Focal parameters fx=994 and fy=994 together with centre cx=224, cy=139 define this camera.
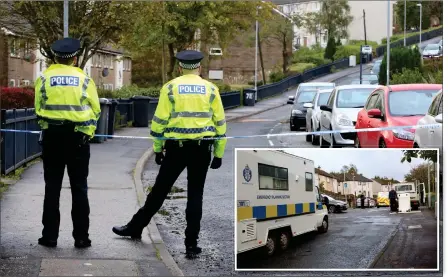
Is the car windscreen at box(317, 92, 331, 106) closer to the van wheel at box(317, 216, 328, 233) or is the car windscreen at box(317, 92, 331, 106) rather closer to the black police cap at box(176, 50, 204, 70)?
Answer: the black police cap at box(176, 50, 204, 70)

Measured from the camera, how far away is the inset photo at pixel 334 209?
771cm

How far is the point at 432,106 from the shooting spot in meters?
11.6

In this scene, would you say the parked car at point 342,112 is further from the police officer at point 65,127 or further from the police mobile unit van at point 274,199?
the police mobile unit van at point 274,199

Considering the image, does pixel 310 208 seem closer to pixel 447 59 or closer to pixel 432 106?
pixel 447 59

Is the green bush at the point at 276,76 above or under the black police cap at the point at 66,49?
above

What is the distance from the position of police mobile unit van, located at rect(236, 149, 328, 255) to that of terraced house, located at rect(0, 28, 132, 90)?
12.1 metres

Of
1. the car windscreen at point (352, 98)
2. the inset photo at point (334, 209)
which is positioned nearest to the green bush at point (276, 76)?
the car windscreen at point (352, 98)

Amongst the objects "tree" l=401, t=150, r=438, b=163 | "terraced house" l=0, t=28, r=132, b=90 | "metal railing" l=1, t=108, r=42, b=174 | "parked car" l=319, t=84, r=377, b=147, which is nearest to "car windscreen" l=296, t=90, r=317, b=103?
"terraced house" l=0, t=28, r=132, b=90

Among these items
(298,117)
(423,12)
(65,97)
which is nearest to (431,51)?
(423,12)

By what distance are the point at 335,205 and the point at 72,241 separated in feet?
8.60

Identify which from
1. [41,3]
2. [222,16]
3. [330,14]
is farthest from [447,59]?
[330,14]

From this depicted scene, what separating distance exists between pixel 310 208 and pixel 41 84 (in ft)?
8.51

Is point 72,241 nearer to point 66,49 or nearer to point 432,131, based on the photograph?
point 66,49

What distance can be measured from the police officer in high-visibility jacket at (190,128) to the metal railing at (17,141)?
18.7 ft
